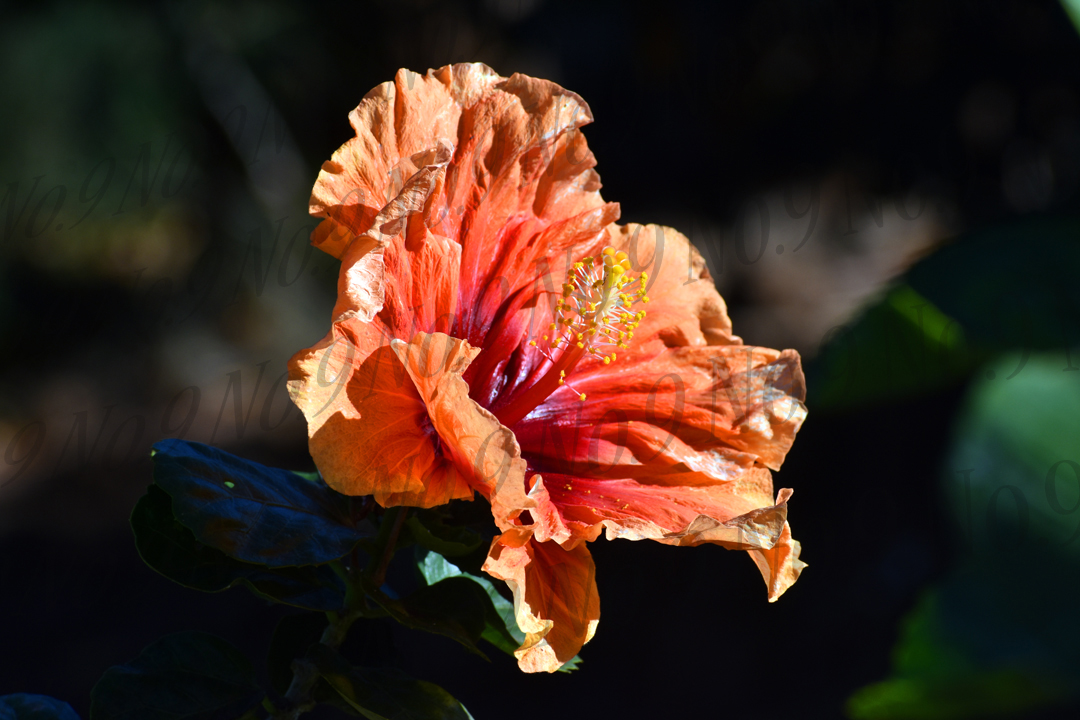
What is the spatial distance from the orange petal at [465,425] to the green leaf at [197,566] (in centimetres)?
26

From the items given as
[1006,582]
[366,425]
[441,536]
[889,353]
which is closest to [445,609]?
[441,536]

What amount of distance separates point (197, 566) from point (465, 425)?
0.39 m

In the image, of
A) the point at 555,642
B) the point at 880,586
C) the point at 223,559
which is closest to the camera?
the point at 555,642

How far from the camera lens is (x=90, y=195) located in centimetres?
534

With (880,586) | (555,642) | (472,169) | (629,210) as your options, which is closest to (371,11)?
(629,210)

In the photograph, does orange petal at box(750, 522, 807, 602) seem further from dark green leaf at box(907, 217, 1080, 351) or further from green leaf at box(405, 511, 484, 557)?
dark green leaf at box(907, 217, 1080, 351)

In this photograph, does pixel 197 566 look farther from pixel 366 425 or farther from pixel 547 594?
pixel 547 594

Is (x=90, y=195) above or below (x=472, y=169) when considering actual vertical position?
below

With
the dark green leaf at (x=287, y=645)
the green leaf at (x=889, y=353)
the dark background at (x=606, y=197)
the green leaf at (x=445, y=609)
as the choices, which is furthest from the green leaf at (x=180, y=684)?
the dark background at (x=606, y=197)

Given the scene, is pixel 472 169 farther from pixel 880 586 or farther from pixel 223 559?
pixel 880 586

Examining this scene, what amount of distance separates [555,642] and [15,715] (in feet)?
2.13

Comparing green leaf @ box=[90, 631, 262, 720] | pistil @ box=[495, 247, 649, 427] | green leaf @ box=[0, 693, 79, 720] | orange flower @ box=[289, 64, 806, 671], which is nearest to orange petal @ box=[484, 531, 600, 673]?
orange flower @ box=[289, 64, 806, 671]

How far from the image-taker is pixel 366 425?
937mm

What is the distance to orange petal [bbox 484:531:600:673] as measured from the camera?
2.93 feet
